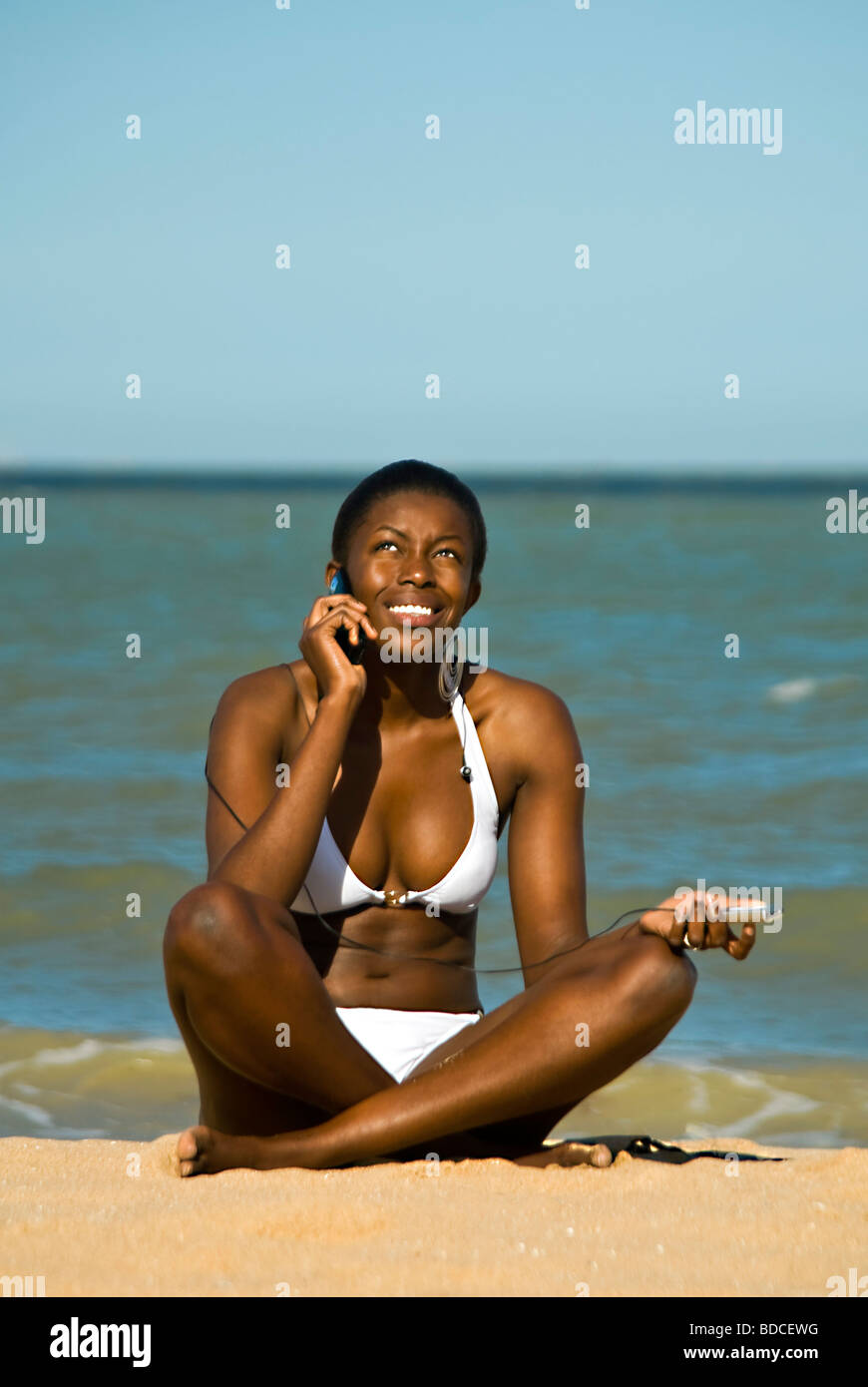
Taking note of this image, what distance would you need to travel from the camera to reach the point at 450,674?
3.84 m

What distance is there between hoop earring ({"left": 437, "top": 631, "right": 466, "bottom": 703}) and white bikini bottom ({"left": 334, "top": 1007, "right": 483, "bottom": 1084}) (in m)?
0.76

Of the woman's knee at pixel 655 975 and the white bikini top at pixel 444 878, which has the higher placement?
the white bikini top at pixel 444 878

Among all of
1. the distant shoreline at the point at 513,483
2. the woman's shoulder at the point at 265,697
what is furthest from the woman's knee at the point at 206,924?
the distant shoreline at the point at 513,483

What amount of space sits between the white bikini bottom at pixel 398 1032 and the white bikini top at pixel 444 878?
0.24 metres

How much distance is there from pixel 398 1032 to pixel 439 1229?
695mm

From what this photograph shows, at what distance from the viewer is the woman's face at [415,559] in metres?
3.73

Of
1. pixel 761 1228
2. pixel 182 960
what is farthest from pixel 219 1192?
pixel 761 1228

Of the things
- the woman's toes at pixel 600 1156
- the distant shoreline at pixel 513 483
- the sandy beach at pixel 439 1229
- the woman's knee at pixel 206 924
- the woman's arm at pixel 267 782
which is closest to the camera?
the sandy beach at pixel 439 1229

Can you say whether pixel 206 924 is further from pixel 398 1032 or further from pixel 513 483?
pixel 513 483

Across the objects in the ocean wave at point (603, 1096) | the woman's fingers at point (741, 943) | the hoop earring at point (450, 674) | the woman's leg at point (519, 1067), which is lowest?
the ocean wave at point (603, 1096)

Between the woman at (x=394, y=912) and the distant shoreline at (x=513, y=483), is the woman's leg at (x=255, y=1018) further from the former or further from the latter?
the distant shoreline at (x=513, y=483)

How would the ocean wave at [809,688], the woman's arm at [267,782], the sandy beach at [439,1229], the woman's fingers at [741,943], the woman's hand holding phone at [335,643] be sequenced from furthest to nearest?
the ocean wave at [809,688], the woman's hand holding phone at [335,643], the woman's arm at [267,782], the woman's fingers at [741,943], the sandy beach at [439,1229]

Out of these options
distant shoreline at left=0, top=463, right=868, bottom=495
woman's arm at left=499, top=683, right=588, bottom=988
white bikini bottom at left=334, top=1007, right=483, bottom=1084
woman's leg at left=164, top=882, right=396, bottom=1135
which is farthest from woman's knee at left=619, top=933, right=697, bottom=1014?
distant shoreline at left=0, top=463, right=868, bottom=495
